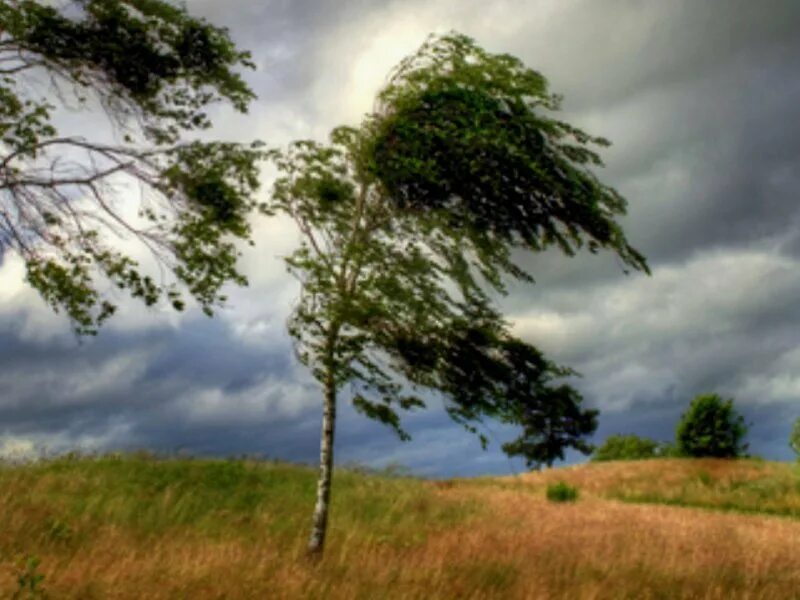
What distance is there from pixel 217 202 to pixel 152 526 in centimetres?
609

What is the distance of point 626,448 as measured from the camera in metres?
46.0

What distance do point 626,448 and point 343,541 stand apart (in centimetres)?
3644

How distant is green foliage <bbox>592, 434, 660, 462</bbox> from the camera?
148 feet

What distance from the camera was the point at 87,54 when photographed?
41.5ft

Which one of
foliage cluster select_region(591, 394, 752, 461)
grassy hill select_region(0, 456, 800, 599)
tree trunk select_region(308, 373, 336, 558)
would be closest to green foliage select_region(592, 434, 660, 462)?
foliage cluster select_region(591, 394, 752, 461)

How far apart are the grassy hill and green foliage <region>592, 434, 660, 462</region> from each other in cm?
2032

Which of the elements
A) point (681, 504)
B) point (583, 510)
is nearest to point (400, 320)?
point (583, 510)

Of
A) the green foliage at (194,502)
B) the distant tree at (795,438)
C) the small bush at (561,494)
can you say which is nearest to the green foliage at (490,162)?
the green foliage at (194,502)

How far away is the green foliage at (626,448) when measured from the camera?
148ft

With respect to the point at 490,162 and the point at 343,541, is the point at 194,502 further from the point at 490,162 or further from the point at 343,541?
the point at 490,162

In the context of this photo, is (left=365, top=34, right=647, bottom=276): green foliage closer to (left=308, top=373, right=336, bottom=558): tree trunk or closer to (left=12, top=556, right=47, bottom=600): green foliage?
(left=308, top=373, right=336, bottom=558): tree trunk

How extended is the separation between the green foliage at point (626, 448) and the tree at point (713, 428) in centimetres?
1341

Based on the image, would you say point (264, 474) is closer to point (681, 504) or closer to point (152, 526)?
point (152, 526)

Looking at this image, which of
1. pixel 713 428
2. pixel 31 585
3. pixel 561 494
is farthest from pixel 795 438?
pixel 31 585
